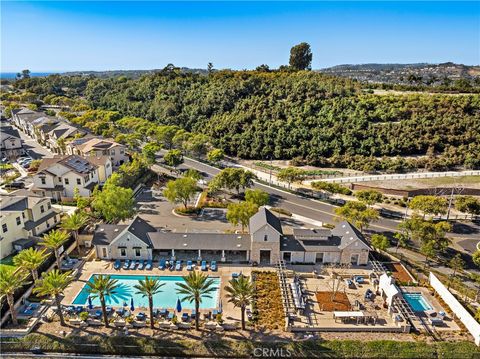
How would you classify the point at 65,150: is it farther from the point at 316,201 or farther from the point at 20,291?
the point at 316,201

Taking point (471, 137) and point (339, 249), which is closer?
point (339, 249)

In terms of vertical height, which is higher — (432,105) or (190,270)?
(432,105)

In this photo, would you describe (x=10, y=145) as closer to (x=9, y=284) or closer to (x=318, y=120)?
(x=9, y=284)

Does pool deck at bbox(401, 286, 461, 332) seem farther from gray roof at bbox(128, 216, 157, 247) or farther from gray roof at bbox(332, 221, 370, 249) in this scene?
gray roof at bbox(128, 216, 157, 247)

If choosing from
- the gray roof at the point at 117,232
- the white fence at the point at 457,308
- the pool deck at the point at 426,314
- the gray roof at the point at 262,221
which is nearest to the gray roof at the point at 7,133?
the gray roof at the point at 117,232

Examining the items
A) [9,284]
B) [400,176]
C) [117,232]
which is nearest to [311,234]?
[117,232]

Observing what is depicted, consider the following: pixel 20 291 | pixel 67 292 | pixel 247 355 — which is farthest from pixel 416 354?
pixel 20 291
